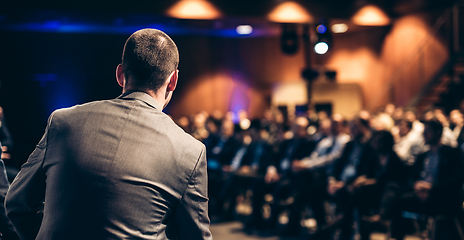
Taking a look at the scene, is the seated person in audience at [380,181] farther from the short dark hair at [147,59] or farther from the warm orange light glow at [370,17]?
the warm orange light glow at [370,17]

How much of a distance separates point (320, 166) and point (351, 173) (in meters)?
0.46

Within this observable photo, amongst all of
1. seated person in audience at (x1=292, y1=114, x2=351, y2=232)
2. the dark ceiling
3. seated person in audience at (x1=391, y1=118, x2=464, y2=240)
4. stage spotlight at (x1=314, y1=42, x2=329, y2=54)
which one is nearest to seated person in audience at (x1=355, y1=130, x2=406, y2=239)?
seated person in audience at (x1=391, y1=118, x2=464, y2=240)

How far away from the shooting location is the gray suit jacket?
3.10ft

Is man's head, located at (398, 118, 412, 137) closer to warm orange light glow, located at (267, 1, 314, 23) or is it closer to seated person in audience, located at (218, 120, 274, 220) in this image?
seated person in audience, located at (218, 120, 274, 220)

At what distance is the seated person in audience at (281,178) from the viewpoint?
5020 mm

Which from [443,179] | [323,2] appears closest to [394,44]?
[323,2]

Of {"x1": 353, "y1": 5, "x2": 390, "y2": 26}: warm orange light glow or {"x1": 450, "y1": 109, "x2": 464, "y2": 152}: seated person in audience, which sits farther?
{"x1": 353, "y1": 5, "x2": 390, "y2": 26}: warm orange light glow

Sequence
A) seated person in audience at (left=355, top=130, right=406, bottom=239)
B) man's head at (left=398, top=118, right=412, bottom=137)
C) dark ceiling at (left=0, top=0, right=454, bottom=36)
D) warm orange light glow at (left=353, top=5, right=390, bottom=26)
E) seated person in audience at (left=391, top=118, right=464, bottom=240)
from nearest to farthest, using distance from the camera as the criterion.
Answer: seated person in audience at (left=391, top=118, right=464, bottom=240) → seated person in audience at (left=355, top=130, right=406, bottom=239) → man's head at (left=398, top=118, right=412, bottom=137) → dark ceiling at (left=0, top=0, right=454, bottom=36) → warm orange light glow at (left=353, top=5, right=390, bottom=26)

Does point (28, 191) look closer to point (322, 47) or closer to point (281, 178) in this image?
point (281, 178)

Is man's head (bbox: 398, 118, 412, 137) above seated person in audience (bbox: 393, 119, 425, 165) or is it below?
above

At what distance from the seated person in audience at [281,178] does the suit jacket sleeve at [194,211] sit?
3.90 metres

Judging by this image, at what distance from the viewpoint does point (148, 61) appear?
1.06 metres

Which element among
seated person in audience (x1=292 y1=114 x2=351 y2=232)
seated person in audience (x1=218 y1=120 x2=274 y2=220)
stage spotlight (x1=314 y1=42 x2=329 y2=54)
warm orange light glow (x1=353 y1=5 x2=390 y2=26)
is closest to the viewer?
seated person in audience (x1=292 y1=114 x2=351 y2=232)

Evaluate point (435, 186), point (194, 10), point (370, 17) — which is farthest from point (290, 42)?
point (435, 186)
